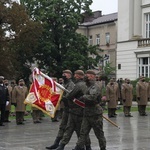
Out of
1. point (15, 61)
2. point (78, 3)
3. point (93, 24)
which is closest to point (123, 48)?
point (78, 3)

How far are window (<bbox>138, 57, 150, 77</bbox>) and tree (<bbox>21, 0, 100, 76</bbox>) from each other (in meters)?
6.07

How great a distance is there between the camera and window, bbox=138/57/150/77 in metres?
44.7

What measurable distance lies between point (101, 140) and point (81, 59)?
122 ft

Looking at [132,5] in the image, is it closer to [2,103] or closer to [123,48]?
[123,48]

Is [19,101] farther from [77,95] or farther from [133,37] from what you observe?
[133,37]

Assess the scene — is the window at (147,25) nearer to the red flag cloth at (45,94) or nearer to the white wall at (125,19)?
the white wall at (125,19)

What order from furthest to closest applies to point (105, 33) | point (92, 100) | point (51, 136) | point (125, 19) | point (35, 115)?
point (105, 33)
point (125, 19)
point (35, 115)
point (51, 136)
point (92, 100)

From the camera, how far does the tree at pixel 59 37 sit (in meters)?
47.5

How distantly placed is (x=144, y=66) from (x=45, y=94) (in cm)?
3376

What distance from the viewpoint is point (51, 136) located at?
14.8 metres

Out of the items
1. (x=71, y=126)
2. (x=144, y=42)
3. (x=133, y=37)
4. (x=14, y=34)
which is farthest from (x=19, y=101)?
(x=133, y=37)

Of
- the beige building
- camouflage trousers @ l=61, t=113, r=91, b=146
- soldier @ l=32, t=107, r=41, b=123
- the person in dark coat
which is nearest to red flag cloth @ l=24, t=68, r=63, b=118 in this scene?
camouflage trousers @ l=61, t=113, r=91, b=146

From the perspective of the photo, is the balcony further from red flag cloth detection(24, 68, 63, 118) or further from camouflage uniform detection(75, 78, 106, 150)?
camouflage uniform detection(75, 78, 106, 150)

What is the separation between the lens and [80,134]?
10.7m
